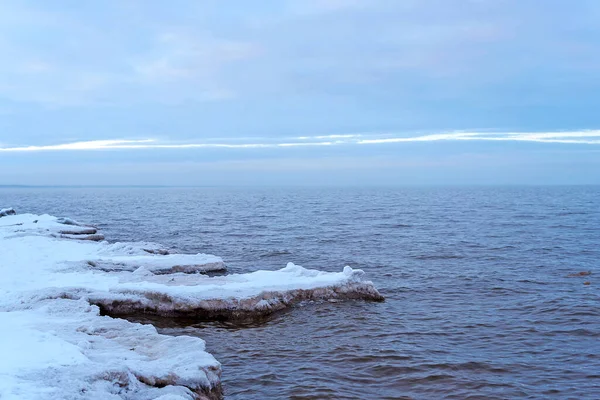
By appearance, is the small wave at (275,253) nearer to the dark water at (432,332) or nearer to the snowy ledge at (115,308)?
the dark water at (432,332)

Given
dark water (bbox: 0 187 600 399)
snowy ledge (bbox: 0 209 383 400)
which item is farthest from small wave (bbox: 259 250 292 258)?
snowy ledge (bbox: 0 209 383 400)

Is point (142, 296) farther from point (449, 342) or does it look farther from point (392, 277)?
point (392, 277)

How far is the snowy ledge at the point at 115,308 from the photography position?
934cm

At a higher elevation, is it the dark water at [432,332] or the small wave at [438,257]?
the small wave at [438,257]

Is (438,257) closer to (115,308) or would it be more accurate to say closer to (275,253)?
(275,253)

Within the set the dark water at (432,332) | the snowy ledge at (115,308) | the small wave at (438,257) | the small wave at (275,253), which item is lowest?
the dark water at (432,332)

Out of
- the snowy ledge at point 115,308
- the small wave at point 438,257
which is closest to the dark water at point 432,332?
the small wave at point 438,257

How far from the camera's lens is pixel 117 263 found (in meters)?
23.2

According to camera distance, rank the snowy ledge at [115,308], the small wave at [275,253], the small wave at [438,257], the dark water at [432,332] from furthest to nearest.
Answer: the small wave at [275,253] < the small wave at [438,257] < the dark water at [432,332] < the snowy ledge at [115,308]

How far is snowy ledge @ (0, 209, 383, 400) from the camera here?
30.6 ft

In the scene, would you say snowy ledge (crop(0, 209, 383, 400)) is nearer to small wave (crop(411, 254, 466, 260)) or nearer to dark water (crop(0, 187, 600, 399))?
dark water (crop(0, 187, 600, 399))

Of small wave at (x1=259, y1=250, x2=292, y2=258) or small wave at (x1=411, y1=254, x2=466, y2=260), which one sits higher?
small wave at (x1=411, y1=254, x2=466, y2=260)

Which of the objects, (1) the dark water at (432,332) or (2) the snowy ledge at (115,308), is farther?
(1) the dark water at (432,332)

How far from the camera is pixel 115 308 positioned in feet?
55.7
